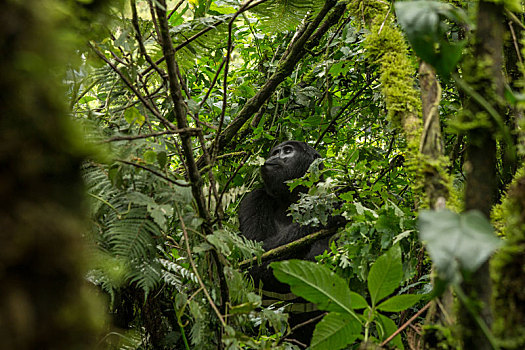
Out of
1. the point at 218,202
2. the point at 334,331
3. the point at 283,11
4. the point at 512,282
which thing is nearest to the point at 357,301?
the point at 334,331

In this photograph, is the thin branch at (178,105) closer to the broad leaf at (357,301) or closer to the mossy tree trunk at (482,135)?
the broad leaf at (357,301)

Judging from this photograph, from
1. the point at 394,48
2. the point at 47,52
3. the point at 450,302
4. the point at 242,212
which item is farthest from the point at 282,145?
the point at 47,52

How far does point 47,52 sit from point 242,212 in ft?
10.1

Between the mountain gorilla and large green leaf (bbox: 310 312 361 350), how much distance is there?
176 centimetres

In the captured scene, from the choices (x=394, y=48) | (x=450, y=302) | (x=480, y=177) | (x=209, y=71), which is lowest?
(x=450, y=302)

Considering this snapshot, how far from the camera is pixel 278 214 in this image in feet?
11.4

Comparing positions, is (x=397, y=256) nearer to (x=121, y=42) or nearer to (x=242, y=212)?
(x=121, y=42)

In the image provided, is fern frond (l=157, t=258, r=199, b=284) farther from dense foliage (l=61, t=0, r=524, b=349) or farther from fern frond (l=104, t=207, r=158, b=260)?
fern frond (l=104, t=207, r=158, b=260)

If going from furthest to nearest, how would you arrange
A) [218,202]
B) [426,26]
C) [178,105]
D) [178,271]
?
[178,271], [218,202], [178,105], [426,26]

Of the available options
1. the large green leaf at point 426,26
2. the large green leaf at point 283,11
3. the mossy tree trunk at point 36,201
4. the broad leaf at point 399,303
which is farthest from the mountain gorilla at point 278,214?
the mossy tree trunk at point 36,201

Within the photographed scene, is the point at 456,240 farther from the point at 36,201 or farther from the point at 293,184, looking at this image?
the point at 293,184

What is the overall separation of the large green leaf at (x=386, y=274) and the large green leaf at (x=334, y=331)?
0.07 m

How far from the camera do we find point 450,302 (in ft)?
2.44

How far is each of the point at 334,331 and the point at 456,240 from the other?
21.0 inches
